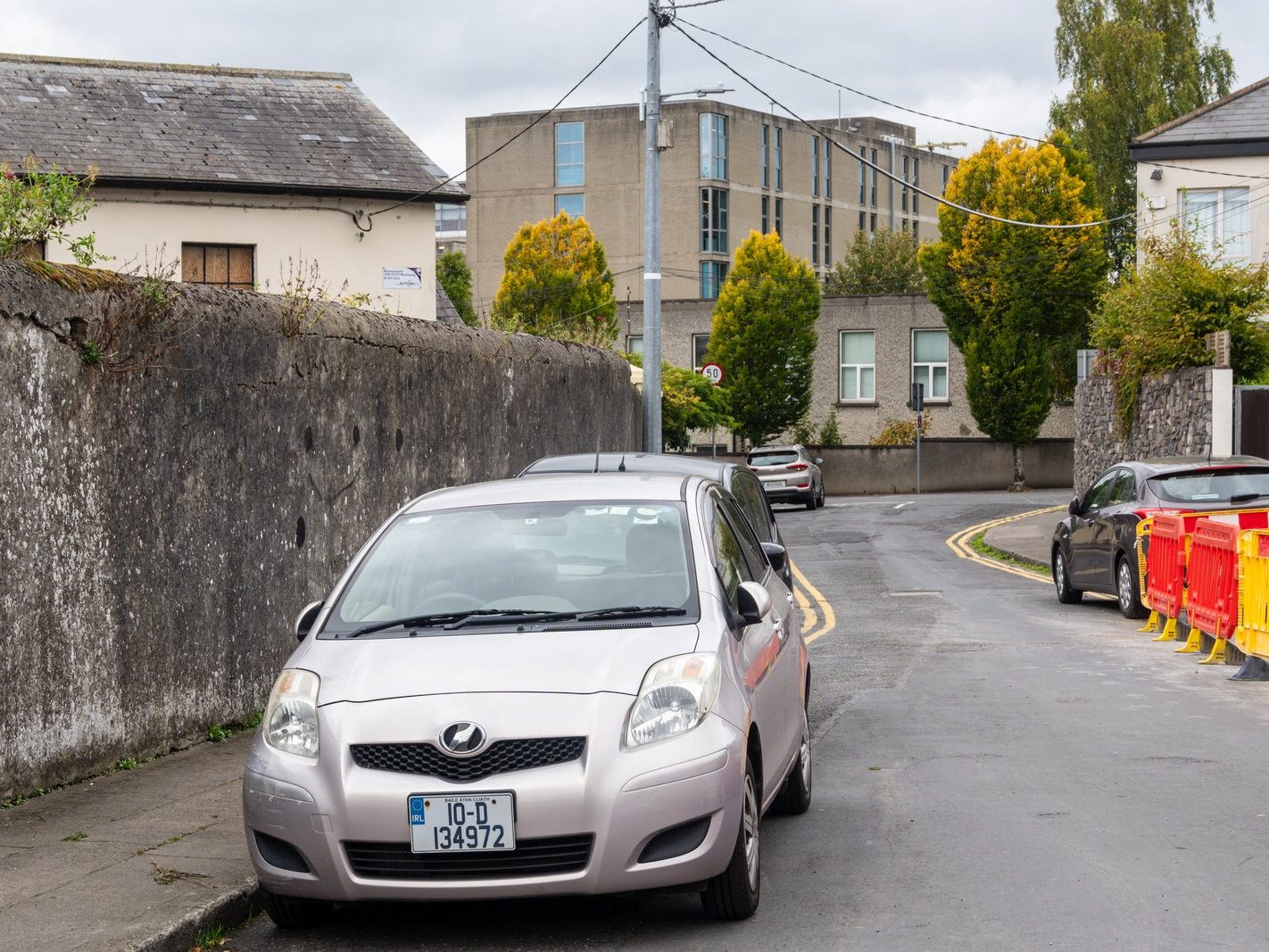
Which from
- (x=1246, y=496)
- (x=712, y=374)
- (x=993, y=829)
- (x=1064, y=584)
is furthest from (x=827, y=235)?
(x=993, y=829)

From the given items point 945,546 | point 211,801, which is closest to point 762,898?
point 211,801

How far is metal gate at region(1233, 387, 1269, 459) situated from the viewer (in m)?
24.4

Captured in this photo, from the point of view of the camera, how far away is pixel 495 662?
18.6 feet

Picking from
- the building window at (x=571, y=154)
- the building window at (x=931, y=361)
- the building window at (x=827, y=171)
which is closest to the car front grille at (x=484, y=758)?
the building window at (x=931, y=361)

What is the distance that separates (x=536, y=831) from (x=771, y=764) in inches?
58.8

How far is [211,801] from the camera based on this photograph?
7574mm

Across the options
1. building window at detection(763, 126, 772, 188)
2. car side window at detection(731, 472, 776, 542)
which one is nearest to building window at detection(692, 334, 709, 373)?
building window at detection(763, 126, 772, 188)

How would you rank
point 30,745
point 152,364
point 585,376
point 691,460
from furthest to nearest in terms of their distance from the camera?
1. point 585,376
2. point 691,460
3. point 152,364
4. point 30,745

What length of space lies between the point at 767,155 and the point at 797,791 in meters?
74.9

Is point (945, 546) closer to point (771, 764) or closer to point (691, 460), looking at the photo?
point (691, 460)

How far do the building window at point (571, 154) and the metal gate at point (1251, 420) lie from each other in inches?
2189

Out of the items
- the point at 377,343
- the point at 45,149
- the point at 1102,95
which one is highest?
the point at 1102,95

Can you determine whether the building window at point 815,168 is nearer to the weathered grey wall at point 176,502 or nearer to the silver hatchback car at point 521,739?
the weathered grey wall at point 176,502

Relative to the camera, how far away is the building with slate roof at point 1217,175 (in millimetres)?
36594
